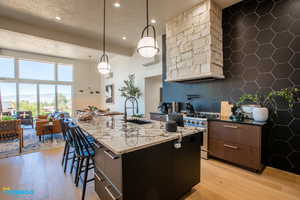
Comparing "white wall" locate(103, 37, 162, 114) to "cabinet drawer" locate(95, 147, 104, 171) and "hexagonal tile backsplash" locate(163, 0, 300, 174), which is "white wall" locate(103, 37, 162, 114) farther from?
"cabinet drawer" locate(95, 147, 104, 171)

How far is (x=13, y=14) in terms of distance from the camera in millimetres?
3664

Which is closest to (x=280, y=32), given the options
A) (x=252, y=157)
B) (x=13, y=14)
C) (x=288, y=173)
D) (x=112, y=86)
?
(x=252, y=157)

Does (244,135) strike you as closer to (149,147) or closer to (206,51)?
(206,51)

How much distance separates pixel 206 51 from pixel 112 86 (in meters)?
6.00

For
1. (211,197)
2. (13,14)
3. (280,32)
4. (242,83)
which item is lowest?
(211,197)

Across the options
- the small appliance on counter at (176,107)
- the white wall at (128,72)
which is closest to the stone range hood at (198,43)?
the small appliance on counter at (176,107)

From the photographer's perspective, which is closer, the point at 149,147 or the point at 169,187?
the point at 149,147

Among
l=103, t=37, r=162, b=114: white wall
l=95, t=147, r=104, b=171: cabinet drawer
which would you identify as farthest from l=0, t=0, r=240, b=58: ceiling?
l=95, t=147, r=104, b=171: cabinet drawer

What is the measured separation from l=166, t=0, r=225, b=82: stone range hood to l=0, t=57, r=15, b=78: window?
7.64m

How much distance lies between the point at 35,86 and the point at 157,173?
842cm

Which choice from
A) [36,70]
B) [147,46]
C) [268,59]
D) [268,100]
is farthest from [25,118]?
[268,59]

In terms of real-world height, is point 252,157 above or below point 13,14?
below

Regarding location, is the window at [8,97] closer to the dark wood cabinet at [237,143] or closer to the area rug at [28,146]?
the area rug at [28,146]

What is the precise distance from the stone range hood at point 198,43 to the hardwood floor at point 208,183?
1.94m
